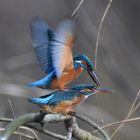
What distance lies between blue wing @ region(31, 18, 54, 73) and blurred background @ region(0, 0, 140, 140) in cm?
215

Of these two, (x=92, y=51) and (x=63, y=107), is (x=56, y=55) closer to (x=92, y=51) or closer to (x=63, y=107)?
(x=63, y=107)

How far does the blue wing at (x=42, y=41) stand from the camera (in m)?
1.61

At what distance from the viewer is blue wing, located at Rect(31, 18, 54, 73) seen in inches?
63.3

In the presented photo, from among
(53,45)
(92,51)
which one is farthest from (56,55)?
(92,51)

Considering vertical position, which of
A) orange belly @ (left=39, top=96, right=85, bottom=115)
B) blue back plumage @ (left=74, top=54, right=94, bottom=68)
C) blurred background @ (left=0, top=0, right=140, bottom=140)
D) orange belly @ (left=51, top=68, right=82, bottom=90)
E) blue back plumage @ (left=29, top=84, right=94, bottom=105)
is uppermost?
blue back plumage @ (left=74, top=54, right=94, bottom=68)

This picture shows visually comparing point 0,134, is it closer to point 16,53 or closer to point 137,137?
point 137,137

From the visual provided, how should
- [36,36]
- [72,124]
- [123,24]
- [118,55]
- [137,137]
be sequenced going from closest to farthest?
1. [36,36]
2. [72,124]
3. [137,137]
4. [118,55]
5. [123,24]

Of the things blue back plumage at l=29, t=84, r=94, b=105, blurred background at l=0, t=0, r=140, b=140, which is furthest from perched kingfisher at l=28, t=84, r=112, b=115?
blurred background at l=0, t=0, r=140, b=140

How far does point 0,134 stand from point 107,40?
126 inches

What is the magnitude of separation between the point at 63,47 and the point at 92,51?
347cm

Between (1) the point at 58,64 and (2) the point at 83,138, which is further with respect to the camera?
(2) the point at 83,138

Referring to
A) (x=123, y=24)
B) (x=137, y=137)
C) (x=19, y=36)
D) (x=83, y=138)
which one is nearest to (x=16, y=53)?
(x=19, y=36)

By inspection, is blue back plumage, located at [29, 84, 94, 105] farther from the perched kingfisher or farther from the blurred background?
the blurred background

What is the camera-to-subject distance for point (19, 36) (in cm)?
545
